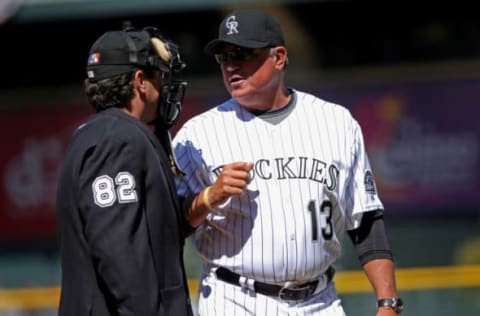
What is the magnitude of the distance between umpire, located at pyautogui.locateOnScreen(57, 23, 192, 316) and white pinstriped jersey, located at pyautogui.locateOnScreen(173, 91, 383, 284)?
36 centimetres

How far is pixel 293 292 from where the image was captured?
3.90m

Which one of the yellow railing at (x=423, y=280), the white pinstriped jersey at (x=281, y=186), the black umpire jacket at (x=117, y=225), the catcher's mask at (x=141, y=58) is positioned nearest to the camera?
the black umpire jacket at (x=117, y=225)

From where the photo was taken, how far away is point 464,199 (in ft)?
34.1

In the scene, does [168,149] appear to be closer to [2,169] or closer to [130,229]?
[130,229]

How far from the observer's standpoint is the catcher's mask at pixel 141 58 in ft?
11.4

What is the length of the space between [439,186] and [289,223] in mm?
6766

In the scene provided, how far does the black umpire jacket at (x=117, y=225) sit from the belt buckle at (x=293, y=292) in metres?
0.50

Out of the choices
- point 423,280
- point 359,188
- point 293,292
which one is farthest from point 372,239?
point 423,280

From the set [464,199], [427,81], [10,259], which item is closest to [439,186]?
[464,199]

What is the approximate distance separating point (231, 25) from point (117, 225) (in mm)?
957

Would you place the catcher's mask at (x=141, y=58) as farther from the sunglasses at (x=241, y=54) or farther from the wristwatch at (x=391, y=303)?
the wristwatch at (x=391, y=303)

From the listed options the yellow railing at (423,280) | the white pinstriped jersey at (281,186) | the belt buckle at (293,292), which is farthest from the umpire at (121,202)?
the yellow railing at (423,280)

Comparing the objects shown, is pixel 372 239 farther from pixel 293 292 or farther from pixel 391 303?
pixel 293 292

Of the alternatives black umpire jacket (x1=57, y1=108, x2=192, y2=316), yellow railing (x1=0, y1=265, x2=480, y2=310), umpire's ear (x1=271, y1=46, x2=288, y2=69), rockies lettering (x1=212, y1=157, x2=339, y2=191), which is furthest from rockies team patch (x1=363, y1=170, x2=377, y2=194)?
yellow railing (x1=0, y1=265, x2=480, y2=310)
